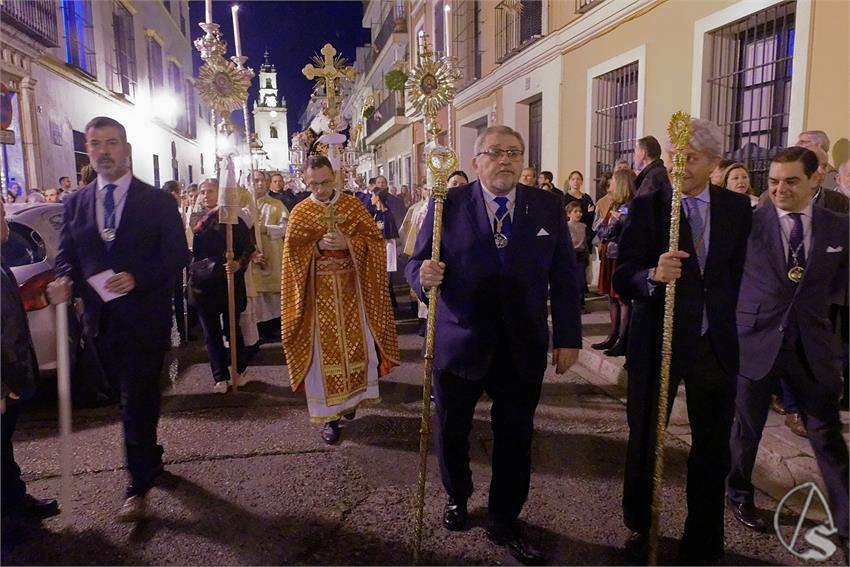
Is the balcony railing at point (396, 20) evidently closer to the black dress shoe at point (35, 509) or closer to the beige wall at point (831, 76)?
the beige wall at point (831, 76)

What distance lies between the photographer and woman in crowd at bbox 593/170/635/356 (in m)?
5.68

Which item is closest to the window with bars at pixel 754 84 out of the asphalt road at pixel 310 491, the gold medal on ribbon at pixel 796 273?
the asphalt road at pixel 310 491

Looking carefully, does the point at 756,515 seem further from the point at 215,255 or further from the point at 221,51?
the point at 221,51

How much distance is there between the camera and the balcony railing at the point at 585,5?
9.37 metres

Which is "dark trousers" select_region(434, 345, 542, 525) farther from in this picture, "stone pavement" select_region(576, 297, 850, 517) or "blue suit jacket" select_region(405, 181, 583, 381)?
"stone pavement" select_region(576, 297, 850, 517)

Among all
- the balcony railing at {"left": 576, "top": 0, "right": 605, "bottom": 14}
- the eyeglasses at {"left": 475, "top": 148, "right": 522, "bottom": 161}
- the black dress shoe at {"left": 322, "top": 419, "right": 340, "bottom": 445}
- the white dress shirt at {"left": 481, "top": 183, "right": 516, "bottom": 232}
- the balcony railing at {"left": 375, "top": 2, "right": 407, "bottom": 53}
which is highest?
the balcony railing at {"left": 375, "top": 2, "right": 407, "bottom": 53}

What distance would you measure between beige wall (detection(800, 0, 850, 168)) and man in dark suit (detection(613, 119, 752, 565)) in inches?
135

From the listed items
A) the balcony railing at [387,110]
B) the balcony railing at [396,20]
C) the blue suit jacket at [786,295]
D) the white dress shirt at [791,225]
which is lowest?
the blue suit jacket at [786,295]

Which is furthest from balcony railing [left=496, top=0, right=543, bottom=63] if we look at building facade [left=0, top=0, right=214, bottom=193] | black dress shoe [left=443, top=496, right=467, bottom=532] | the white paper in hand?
black dress shoe [left=443, top=496, right=467, bottom=532]

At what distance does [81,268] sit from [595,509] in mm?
3091

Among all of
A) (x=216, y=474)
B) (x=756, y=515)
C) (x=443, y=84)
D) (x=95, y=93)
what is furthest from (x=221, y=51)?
(x=95, y=93)

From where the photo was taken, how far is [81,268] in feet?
11.4

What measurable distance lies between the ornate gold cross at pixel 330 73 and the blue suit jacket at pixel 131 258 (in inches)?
86.6

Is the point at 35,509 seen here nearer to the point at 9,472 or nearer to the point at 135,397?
the point at 9,472
